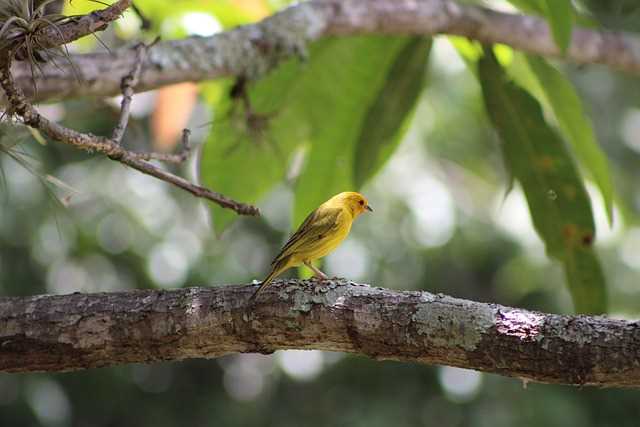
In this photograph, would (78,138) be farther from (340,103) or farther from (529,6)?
(529,6)

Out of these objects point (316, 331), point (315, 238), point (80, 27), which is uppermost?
point (80, 27)

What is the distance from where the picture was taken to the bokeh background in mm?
9406

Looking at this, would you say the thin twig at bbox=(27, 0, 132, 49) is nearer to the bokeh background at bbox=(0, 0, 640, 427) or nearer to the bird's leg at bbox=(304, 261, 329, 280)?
the bird's leg at bbox=(304, 261, 329, 280)

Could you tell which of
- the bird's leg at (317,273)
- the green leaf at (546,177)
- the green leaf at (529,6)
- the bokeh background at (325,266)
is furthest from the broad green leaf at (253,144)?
the bokeh background at (325,266)

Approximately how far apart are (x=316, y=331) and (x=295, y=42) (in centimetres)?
230

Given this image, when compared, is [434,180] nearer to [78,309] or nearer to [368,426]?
[368,426]

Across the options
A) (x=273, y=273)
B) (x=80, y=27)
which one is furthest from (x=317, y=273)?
(x=80, y=27)

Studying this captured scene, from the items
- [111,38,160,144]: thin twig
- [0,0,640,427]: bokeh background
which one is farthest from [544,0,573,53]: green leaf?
[0,0,640,427]: bokeh background

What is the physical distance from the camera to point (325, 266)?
8.79m

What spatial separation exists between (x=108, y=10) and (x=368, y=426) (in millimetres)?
6837

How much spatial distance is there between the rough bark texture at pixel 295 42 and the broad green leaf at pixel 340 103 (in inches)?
15.8

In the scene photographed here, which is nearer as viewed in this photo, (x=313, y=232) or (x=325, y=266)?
(x=313, y=232)

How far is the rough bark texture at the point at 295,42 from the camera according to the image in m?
4.46

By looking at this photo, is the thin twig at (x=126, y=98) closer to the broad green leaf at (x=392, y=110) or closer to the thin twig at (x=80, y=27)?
the thin twig at (x=80, y=27)
